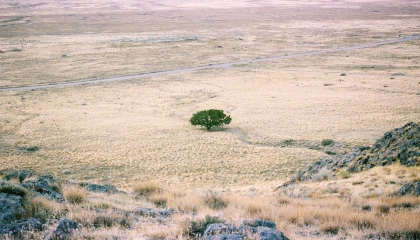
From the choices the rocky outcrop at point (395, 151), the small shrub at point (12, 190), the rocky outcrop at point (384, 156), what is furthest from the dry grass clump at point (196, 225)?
the rocky outcrop at point (395, 151)

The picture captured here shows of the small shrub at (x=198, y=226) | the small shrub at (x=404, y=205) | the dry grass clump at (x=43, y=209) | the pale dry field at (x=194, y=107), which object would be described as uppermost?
the small shrub at (x=198, y=226)

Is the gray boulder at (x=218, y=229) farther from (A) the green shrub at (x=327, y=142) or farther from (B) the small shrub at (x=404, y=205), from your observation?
(A) the green shrub at (x=327, y=142)

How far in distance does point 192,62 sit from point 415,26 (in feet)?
327

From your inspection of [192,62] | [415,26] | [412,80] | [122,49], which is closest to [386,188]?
[412,80]

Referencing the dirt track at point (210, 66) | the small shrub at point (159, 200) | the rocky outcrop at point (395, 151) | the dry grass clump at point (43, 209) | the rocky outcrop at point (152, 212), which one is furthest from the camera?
the dirt track at point (210, 66)

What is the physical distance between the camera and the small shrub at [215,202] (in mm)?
10133

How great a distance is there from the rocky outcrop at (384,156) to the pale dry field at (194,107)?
11.1 feet

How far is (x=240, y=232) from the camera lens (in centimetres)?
675

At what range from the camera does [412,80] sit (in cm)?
5400

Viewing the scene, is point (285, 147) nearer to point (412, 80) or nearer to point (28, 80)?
point (412, 80)

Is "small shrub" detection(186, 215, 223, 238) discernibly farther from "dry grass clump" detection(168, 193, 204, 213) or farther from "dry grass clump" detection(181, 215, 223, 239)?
"dry grass clump" detection(168, 193, 204, 213)

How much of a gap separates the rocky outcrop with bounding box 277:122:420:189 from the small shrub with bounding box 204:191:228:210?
24.0 feet

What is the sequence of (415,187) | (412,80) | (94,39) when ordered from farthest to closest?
(94,39) < (412,80) < (415,187)

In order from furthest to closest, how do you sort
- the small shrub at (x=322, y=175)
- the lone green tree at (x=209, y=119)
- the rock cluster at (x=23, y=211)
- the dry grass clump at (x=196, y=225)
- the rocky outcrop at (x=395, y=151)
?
the lone green tree at (x=209, y=119) → the small shrub at (x=322, y=175) → the rocky outcrop at (x=395, y=151) → the dry grass clump at (x=196, y=225) → the rock cluster at (x=23, y=211)
